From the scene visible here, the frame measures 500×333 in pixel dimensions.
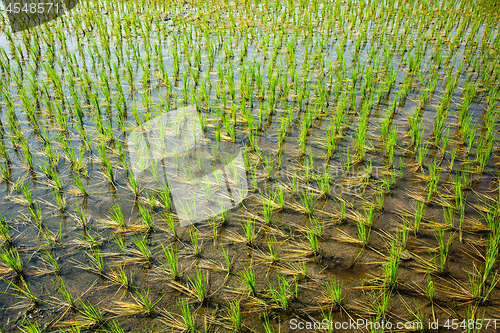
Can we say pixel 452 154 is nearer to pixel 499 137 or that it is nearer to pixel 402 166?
pixel 402 166

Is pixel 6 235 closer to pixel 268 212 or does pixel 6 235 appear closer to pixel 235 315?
pixel 235 315

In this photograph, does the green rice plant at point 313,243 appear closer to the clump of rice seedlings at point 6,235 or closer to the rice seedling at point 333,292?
the rice seedling at point 333,292

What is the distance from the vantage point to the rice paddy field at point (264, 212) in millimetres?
1501

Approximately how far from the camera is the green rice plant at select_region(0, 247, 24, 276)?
1.62 meters

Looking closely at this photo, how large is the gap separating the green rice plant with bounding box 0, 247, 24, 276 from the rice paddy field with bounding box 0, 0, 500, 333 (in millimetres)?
12

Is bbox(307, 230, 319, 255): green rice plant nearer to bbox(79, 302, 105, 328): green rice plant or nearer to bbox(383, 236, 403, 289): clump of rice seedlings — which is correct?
bbox(383, 236, 403, 289): clump of rice seedlings

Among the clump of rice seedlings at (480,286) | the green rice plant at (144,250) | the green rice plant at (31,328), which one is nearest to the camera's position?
the green rice plant at (31,328)

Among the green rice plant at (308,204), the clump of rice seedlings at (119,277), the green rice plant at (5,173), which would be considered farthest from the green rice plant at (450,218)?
the green rice plant at (5,173)

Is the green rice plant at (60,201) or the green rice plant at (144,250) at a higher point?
the green rice plant at (60,201)

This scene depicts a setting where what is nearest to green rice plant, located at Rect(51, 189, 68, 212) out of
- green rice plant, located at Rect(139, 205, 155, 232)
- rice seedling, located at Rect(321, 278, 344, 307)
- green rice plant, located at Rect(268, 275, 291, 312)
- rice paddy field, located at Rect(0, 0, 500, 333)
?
rice paddy field, located at Rect(0, 0, 500, 333)

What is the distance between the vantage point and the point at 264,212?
1.92 meters

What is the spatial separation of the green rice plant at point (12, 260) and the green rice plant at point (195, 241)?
0.91 m

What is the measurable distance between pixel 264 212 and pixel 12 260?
1.42 metres

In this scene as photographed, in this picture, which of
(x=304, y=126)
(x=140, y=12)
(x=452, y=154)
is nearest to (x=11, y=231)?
(x=304, y=126)
